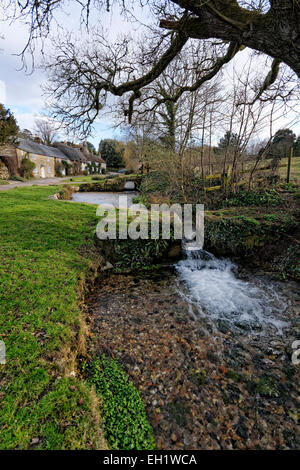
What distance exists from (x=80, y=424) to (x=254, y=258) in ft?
19.8

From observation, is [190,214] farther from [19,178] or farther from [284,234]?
[19,178]

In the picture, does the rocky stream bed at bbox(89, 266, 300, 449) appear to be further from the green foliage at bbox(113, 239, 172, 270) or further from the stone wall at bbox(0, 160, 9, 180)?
the stone wall at bbox(0, 160, 9, 180)

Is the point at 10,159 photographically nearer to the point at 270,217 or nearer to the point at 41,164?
the point at 41,164

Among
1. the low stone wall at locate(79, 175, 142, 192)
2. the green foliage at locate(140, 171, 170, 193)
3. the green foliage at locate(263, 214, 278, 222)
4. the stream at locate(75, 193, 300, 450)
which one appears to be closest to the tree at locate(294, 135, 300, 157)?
the green foliage at locate(140, 171, 170, 193)

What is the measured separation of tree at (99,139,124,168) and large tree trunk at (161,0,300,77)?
45.6 meters

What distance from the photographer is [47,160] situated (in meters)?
31.2

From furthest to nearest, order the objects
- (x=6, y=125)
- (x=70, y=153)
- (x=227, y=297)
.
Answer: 1. (x=70, y=153)
2. (x=6, y=125)
3. (x=227, y=297)

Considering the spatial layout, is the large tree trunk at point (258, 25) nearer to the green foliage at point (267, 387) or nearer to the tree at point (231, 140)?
the green foliage at point (267, 387)

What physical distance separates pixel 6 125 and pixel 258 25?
22894mm

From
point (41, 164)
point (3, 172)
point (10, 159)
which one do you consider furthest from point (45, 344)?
point (41, 164)

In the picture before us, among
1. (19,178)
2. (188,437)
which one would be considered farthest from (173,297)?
(19,178)

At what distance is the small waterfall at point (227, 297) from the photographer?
3.88m

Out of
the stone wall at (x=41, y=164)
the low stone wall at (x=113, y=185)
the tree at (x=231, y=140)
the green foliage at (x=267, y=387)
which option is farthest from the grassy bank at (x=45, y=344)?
the stone wall at (x=41, y=164)

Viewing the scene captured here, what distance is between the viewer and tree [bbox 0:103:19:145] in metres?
18.4
